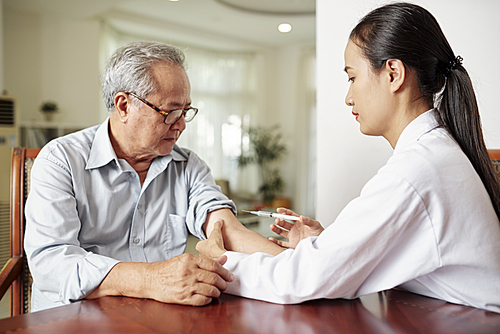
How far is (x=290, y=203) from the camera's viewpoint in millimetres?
7547

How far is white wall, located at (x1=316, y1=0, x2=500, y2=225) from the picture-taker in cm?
156

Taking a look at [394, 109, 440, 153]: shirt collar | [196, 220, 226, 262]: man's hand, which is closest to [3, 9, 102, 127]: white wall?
[196, 220, 226, 262]: man's hand

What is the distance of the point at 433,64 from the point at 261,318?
27.6 inches

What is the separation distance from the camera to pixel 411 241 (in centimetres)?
79

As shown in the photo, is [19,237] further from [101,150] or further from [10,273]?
[101,150]

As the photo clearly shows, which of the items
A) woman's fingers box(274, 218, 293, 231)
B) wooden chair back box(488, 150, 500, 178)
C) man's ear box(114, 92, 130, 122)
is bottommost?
woman's fingers box(274, 218, 293, 231)

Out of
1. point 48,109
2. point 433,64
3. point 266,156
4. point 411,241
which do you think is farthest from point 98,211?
point 266,156

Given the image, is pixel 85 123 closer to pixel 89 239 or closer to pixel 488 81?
pixel 89 239

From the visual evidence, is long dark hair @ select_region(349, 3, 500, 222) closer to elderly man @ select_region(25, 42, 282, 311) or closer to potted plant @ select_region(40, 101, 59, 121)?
elderly man @ select_region(25, 42, 282, 311)

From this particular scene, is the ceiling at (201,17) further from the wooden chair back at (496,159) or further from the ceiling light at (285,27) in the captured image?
the wooden chair back at (496,159)

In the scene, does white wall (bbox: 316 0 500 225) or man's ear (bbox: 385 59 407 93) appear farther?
white wall (bbox: 316 0 500 225)

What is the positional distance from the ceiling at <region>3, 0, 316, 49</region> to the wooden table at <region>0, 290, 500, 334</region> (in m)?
5.00

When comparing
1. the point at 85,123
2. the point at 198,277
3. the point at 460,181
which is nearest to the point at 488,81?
the point at 460,181

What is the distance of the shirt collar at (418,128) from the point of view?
919mm
